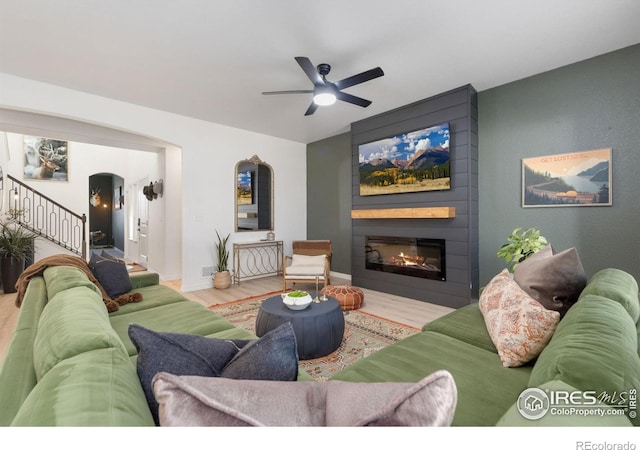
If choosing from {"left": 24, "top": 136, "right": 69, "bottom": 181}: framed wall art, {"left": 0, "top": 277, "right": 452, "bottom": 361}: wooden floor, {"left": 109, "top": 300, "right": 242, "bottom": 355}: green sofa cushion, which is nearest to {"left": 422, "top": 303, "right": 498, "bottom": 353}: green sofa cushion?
{"left": 0, "top": 277, "right": 452, "bottom": 361}: wooden floor

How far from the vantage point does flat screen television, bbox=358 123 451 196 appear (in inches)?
147

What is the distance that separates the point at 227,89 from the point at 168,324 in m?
2.81

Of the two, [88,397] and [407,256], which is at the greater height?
[88,397]

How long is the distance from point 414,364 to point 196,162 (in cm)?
436

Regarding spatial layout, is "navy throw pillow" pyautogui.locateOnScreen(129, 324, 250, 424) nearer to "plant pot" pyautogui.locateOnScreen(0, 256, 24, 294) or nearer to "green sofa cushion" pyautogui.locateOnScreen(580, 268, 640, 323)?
"green sofa cushion" pyautogui.locateOnScreen(580, 268, 640, 323)

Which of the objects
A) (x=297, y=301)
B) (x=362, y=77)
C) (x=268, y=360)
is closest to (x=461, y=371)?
(x=268, y=360)

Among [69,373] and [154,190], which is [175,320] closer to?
[69,373]

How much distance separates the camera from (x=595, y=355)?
0.83m

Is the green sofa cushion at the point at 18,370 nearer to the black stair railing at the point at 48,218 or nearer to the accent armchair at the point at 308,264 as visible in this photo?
the accent armchair at the point at 308,264

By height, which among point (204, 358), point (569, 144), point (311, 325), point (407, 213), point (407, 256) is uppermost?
point (569, 144)

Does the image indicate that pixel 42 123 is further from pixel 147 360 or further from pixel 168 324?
pixel 147 360

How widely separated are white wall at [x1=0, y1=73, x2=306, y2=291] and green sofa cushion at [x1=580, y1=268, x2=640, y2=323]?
4621 mm
